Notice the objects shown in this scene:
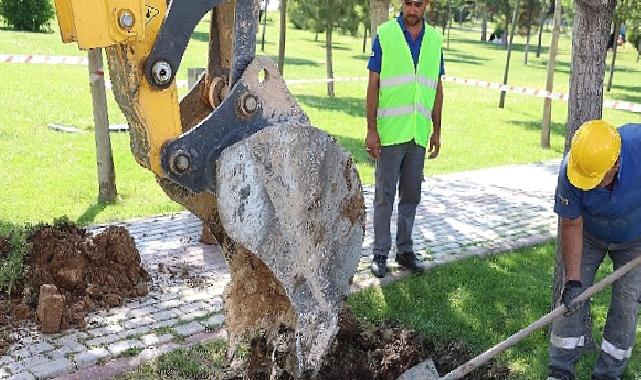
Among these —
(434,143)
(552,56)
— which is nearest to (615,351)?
(434,143)

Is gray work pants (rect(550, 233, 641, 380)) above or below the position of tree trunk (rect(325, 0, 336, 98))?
below

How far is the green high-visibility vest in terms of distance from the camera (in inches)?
222

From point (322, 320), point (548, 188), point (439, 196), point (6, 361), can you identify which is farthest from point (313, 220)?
point (548, 188)

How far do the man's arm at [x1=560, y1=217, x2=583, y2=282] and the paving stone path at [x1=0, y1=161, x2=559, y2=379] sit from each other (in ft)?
6.70

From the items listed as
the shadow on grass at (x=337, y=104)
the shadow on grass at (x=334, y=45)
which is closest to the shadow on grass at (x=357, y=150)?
the shadow on grass at (x=337, y=104)

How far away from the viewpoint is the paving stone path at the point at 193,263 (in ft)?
14.5

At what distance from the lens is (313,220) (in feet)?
11.1

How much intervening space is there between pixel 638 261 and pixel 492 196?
500 cm

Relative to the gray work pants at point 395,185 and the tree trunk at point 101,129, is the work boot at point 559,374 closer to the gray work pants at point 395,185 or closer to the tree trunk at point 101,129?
the gray work pants at point 395,185

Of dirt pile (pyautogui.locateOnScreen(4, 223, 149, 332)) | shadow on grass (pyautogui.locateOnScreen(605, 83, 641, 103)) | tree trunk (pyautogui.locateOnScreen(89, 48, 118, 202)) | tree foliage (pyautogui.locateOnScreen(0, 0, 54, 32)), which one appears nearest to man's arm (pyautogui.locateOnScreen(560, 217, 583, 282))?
dirt pile (pyautogui.locateOnScreen(4, 223, 149, 332))

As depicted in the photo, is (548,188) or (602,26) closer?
(602,26)

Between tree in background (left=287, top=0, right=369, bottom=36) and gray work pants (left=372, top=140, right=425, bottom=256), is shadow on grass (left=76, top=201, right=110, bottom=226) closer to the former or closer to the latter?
gray work pants (left=372, top=140, right=425, bottom=256)

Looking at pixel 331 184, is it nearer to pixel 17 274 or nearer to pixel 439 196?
pixel 17 274

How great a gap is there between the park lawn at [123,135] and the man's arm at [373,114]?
1.47 metres
